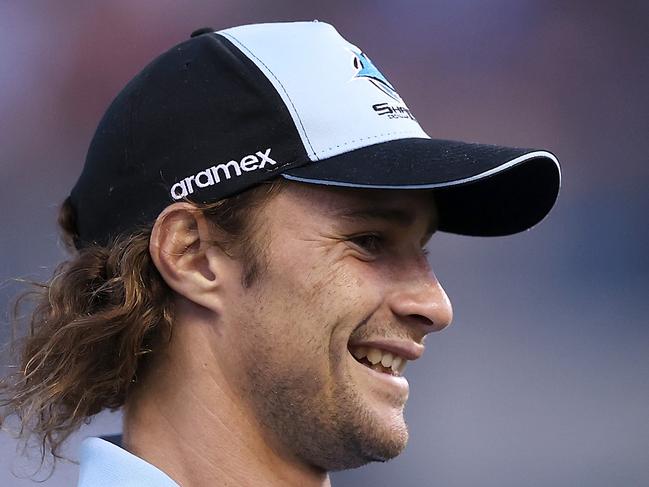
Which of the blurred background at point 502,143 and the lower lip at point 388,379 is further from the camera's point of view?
the blurred background at point 502,143

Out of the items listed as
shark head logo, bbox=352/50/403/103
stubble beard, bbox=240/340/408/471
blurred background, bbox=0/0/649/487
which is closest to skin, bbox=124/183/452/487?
stubble beard, bbox=240/340/408/471

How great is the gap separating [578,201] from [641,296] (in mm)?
357

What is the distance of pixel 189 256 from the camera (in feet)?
4.77

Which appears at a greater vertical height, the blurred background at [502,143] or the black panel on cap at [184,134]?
the blurred background at [502,143]

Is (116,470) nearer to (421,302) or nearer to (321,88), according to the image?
(421,302)

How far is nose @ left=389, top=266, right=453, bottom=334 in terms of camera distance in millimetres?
1437

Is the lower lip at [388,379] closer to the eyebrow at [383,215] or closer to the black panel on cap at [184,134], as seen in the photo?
the eyebrow at [383,215]

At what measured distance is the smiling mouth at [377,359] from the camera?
1.43 meters

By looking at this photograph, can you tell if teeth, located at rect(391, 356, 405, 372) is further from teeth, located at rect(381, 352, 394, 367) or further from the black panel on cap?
the black panel on cap

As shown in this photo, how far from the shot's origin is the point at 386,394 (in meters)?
1.43

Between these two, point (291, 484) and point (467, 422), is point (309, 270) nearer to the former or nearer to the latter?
point (291, 484)

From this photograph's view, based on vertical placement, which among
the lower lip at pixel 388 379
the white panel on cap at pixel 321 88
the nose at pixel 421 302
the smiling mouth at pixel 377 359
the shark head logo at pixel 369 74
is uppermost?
the shark head logo at pixel 369 74

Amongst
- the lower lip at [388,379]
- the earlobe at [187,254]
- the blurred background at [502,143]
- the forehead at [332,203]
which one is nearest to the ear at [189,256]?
the earlobe at [187,254]

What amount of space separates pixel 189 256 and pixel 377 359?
0.95ft
